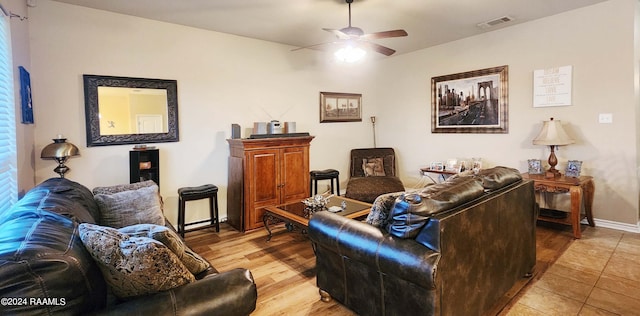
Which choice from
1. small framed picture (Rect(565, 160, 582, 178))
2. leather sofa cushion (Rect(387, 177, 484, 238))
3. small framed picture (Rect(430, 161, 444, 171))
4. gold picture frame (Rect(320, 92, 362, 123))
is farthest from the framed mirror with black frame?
small framed picture (Rect(565, 160, 582, 178))

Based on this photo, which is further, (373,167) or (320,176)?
(373,167)

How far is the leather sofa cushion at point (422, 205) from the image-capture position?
1.71 m

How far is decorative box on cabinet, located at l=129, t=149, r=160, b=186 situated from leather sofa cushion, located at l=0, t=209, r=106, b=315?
7.56 feet

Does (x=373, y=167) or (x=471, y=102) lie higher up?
(x=471, y=102)

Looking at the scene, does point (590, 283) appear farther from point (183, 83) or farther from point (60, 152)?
point (60, 152)

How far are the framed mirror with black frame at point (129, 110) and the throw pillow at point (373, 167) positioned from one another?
3.03 meters

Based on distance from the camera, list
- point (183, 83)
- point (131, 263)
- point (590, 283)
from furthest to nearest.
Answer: point (183, 83)
point (590, 283)
point (131, 263)

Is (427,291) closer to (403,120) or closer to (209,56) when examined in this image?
(209,56)

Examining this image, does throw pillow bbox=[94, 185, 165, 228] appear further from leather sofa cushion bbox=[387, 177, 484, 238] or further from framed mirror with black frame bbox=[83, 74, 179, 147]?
leather sofa cushion bbox=[387, 177, 484, 238]

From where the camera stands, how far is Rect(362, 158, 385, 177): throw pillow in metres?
5.43

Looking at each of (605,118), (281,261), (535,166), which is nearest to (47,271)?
(281,261)

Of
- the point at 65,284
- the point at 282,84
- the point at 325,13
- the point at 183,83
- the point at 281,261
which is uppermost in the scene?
the point at 325,13

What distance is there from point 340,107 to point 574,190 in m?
3.52

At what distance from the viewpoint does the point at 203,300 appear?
1268 millimetres
